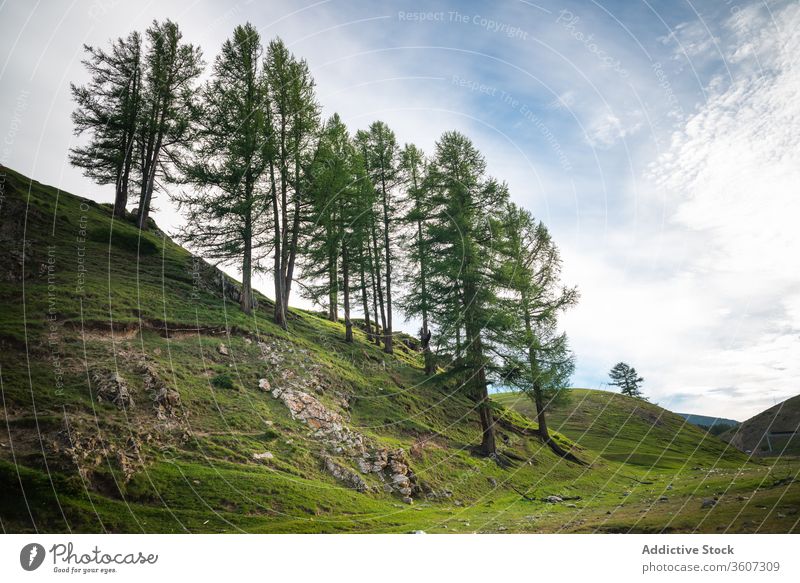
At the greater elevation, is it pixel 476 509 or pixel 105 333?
pixel 105 333

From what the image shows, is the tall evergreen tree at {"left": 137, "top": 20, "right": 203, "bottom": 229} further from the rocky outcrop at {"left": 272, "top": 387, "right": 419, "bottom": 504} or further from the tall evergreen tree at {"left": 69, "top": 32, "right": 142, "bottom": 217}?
the rocky outcrop at {"left": 272, "top": 387, "right": 419, "bottom": 504}

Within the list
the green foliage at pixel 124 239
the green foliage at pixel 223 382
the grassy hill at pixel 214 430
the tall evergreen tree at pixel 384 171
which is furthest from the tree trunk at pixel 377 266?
the green foliage at pixel 223 382

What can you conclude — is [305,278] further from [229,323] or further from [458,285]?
[458,285]

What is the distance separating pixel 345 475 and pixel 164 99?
1071 inches

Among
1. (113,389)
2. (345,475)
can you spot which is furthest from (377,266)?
(113,389)

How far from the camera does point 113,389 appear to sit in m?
10.7

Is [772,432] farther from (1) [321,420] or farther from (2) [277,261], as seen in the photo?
(2) [277,261]

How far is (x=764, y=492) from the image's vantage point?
7.38 m

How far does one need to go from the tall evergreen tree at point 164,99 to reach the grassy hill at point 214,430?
5.06 metres

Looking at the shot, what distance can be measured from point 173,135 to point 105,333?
19.0 m

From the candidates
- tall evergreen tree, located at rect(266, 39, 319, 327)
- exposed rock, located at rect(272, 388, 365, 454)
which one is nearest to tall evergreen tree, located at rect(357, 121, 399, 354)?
tall evergreen tree, located at rect(266, 39, 319, 327)

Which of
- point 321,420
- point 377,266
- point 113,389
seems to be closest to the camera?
point 113,389

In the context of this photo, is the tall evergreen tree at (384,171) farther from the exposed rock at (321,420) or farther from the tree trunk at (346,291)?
the exposed rock at (321,420)
